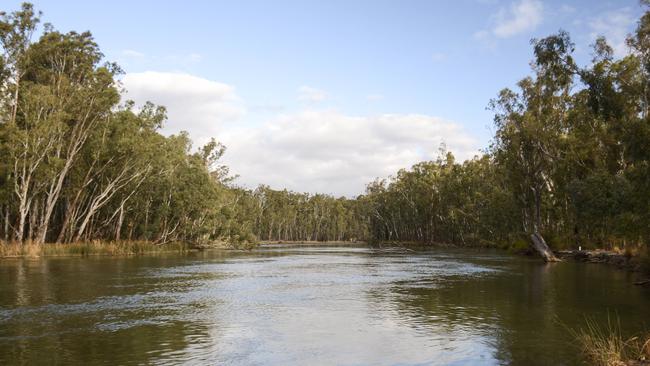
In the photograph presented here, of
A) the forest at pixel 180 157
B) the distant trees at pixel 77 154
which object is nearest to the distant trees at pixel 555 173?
the forest at pixel 180 157

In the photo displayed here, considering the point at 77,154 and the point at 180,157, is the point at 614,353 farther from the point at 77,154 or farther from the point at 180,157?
the point at 180,157

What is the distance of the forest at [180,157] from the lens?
105ft

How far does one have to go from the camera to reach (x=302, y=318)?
66.6 feet

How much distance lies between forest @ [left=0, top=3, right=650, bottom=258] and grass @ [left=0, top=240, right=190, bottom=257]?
165 cm

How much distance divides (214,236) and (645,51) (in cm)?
7022

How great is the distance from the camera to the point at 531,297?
26047 mm

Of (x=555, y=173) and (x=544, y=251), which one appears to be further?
(x=555, y=173)

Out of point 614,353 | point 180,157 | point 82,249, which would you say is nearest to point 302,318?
point 614,353

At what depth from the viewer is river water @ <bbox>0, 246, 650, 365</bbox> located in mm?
14398

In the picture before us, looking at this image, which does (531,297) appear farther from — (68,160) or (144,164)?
(144,164)

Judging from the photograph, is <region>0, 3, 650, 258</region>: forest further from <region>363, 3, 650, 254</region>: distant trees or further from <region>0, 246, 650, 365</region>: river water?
<region>0, 246, 650, 365</region>: river water

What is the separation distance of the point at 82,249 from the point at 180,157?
22.5 meters

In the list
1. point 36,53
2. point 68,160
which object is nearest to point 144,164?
point 68,160

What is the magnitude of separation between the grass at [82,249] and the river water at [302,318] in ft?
52.8
